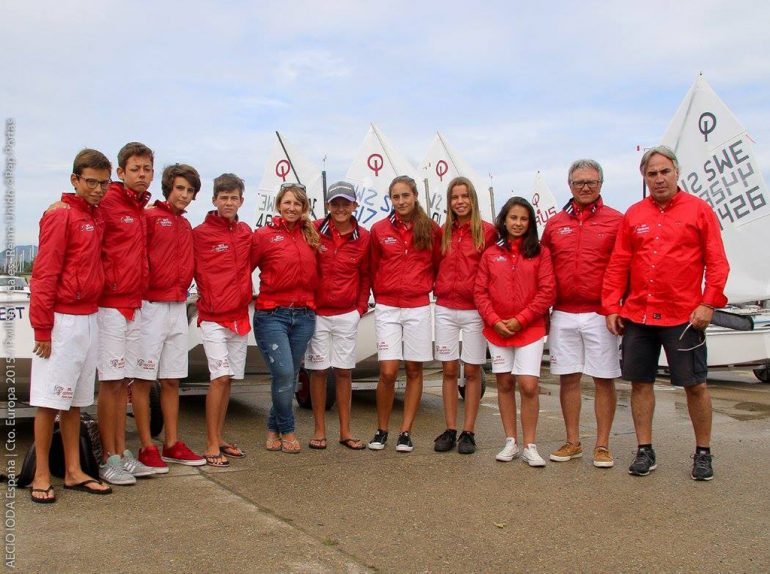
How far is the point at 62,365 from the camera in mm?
3750

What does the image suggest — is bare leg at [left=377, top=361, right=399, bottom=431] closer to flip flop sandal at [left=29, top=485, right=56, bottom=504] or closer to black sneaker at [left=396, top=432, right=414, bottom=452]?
black sneaker at [left=396, top=432, right=414, bottom=452]

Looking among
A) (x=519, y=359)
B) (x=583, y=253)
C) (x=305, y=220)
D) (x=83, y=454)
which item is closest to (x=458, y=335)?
(x=519, y=359)

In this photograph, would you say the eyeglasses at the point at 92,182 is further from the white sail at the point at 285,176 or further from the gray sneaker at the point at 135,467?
the white sail at the point at 285,176

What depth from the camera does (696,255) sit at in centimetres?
432

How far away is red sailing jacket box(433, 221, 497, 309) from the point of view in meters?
4.92

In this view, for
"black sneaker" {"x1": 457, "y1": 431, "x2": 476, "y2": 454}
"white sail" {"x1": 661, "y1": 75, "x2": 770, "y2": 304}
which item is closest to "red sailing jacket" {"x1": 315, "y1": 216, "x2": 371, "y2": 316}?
"black sneaker" {"x1": 457, "y1": 431, "x2": 476, "y2": 454}

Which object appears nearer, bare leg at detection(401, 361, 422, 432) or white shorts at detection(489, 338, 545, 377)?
→ white shorts at detection(489, 338, 545, 377)

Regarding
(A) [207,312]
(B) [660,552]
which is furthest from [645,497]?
(A) [207,312]

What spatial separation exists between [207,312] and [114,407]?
0.81 metres

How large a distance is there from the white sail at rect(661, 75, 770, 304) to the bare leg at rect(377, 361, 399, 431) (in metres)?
5.49

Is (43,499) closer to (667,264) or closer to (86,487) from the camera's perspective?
(86,487)

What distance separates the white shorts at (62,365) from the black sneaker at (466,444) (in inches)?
97.2

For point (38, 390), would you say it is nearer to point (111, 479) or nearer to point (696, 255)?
point (111, 479)

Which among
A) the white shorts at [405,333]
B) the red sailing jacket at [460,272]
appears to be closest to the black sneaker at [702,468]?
the red sailing jacket at [460,272]
